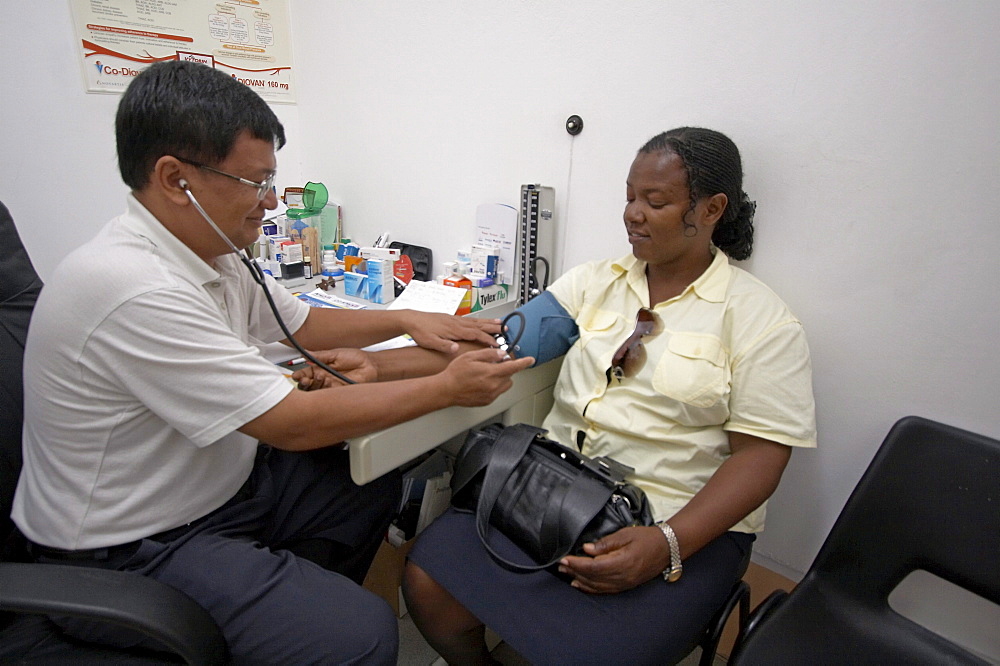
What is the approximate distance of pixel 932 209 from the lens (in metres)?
0.96

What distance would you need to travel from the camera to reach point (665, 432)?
1.04 metres

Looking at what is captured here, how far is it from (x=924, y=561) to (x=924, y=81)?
0.87 metres

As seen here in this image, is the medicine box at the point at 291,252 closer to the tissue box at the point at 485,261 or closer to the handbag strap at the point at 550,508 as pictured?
the tissue box at the point at 485,261

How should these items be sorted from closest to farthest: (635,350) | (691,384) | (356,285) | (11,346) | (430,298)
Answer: (11,346)
(691,384)
(635,350)
(430,298)
(356,285)

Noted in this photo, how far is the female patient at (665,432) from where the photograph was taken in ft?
2.77

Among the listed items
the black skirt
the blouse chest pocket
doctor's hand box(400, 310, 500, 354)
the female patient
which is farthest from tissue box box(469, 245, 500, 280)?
the black skirt

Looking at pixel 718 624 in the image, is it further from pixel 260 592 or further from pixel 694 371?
pixel 260 592

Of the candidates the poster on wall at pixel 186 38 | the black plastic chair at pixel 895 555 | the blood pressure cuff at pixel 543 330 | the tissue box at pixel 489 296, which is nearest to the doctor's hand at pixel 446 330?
the blood pressure cuff at pixel 543 330

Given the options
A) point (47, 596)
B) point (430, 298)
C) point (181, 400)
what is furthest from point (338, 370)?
point (47, 596)

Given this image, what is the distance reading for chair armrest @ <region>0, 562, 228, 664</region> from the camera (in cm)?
60

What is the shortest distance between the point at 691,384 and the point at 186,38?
6.89 feet

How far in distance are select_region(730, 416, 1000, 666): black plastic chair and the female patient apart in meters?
0.13

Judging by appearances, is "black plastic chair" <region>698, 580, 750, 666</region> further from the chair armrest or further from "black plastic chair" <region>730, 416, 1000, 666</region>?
the chair armrest

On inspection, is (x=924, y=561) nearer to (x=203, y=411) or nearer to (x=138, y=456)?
(x=203, y=411)
